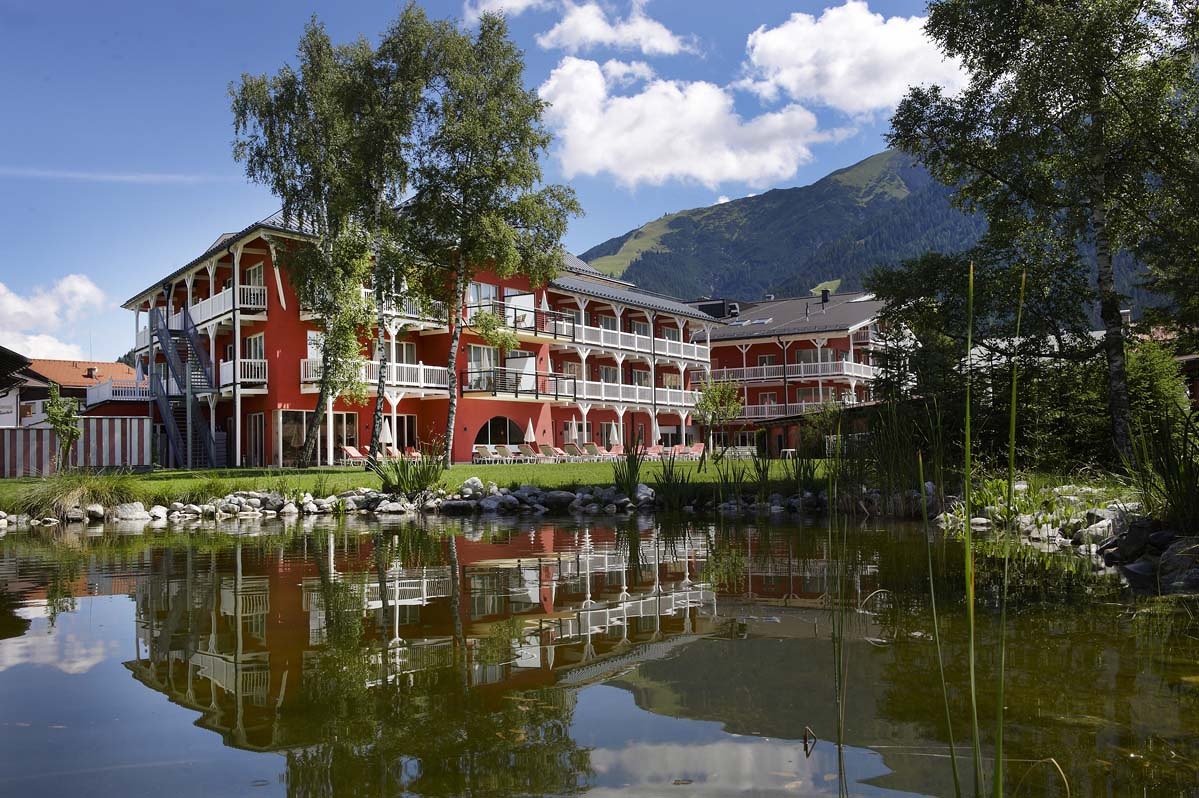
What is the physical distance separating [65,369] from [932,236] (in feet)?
467

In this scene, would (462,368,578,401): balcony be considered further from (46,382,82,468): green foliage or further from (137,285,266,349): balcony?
(46,382,82,468): green foliage

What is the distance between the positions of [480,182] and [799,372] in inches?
1109

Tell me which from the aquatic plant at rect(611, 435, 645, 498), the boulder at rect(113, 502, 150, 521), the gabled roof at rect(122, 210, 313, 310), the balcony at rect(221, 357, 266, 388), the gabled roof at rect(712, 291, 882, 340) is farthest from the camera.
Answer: the gabled roof at rect(712, 291, 882, 340)

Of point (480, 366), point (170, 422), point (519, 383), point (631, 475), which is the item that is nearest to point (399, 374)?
point (480, 366)

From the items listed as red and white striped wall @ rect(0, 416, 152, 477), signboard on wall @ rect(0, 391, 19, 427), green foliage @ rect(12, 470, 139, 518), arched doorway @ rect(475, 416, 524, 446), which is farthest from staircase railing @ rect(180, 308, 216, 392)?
signboard on wall @ rect(0, 391, 19, 427)

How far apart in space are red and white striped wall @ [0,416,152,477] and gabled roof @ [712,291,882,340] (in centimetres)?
3020

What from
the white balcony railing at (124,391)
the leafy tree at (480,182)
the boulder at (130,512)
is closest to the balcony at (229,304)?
the white balcony railing at (124,391)

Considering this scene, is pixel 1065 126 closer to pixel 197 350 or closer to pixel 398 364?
pixel 398 364

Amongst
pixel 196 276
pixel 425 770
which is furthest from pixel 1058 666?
pixel 196 276

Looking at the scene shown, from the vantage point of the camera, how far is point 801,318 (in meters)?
48.4

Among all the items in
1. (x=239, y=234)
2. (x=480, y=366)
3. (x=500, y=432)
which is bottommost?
(x=500, y=432)

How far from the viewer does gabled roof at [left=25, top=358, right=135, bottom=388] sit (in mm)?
47938

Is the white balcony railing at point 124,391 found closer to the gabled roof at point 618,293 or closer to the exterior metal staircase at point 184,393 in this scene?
the exterior metal staircase at point 184,393

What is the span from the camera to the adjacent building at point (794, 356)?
44.9 metres
